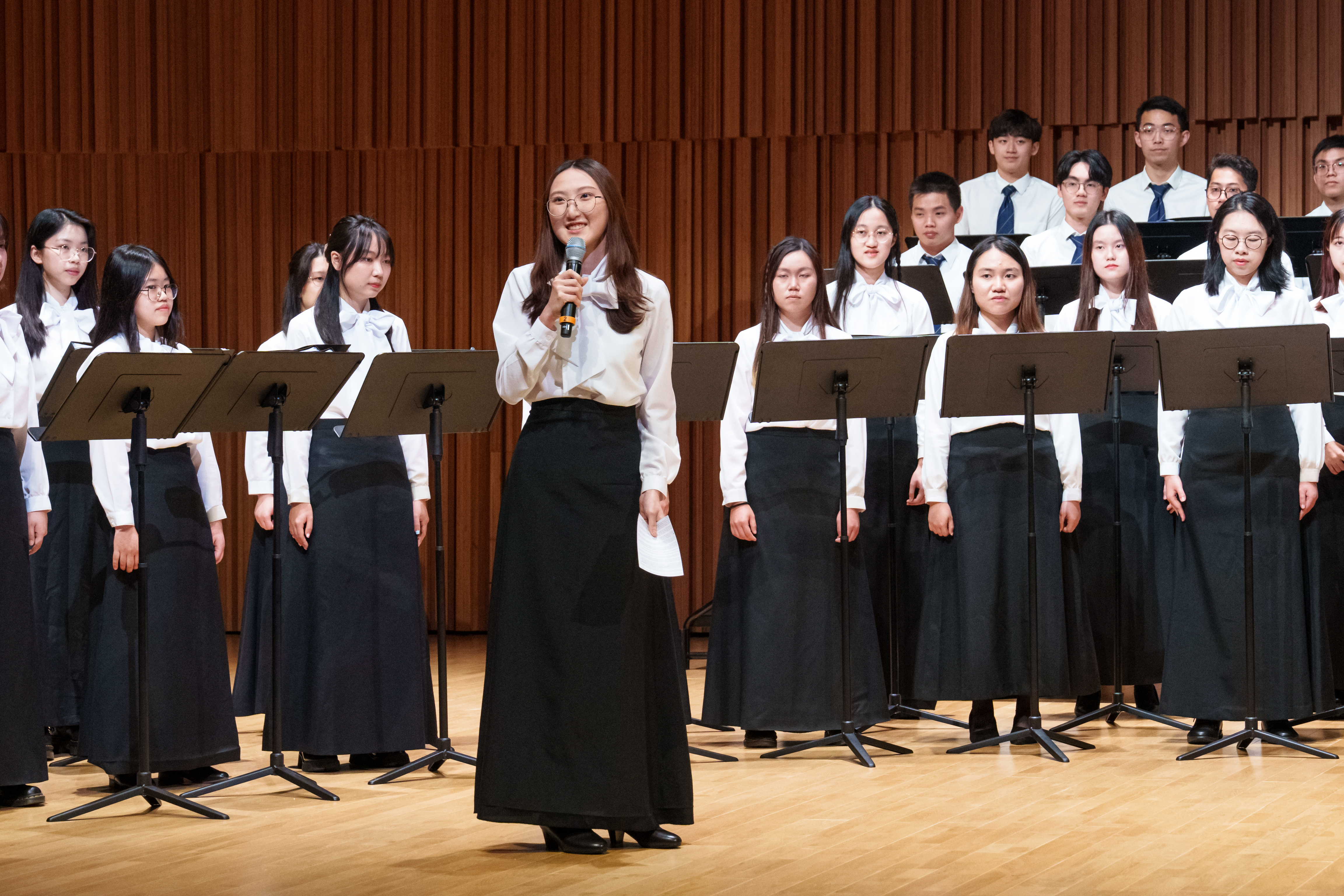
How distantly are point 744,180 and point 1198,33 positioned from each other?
236cm

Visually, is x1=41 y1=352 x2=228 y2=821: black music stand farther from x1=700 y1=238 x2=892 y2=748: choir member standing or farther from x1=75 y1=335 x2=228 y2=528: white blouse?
x1=700 y1=238 x2=892 y2=748: choir member standing

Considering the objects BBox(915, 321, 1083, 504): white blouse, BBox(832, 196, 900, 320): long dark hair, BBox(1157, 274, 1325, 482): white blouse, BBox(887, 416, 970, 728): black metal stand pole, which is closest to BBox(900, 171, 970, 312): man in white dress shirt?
BBox(832, 196, 900, 320): long dark hair

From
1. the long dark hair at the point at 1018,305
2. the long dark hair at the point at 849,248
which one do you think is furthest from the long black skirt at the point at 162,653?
the long dark hair at the point at 1018,305

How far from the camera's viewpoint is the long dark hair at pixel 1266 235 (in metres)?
4.61

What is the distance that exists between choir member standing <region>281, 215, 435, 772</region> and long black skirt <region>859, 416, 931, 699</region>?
156 centimetres

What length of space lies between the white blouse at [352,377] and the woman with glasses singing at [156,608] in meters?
0.37

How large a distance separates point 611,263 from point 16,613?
1755 millimetres

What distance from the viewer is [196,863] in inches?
124

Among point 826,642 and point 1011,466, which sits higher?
point 1011,466

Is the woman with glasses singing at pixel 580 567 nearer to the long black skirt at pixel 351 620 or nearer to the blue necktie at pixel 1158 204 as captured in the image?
the long black skirt at pixel 351 620

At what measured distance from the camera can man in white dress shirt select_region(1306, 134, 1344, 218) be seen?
5797mm

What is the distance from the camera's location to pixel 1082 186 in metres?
5.77

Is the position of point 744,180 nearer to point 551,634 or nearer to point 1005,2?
point 1005,2

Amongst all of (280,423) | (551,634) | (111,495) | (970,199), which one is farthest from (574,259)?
(970,199)
